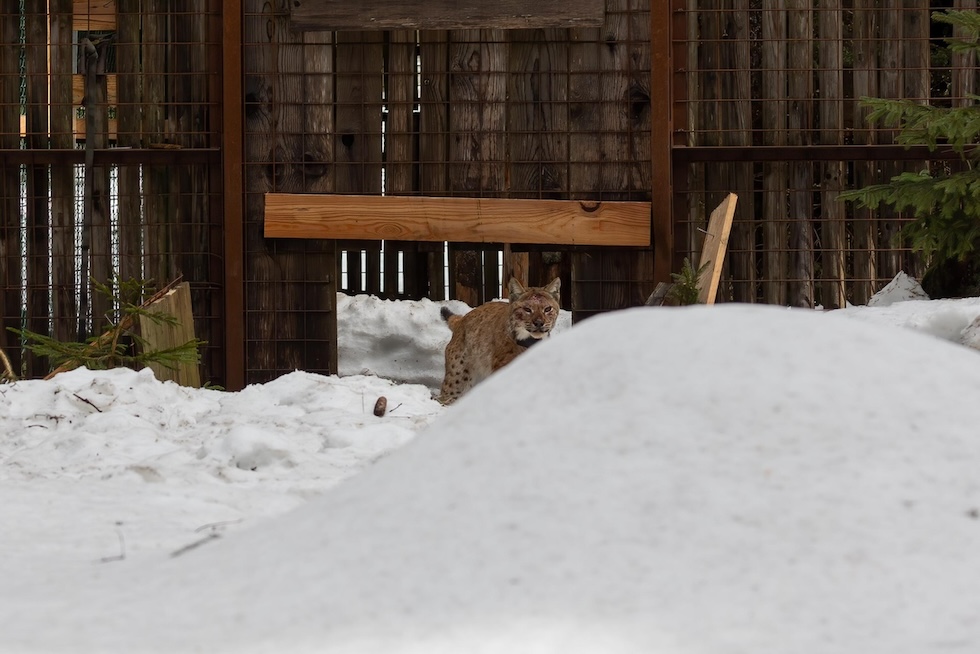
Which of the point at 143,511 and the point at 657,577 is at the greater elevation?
the point at 657,577

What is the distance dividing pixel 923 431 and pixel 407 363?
765 cm

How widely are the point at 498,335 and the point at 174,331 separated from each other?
7.29ft

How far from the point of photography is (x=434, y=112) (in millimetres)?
8336

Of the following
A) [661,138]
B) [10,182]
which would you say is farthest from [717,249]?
[10,182]

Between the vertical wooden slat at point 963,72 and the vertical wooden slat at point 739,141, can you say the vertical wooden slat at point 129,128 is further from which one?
the vertical wooden slat at point 963,72

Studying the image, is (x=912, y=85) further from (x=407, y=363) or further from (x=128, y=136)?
(x=128, y=136)

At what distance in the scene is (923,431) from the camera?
2676 mm

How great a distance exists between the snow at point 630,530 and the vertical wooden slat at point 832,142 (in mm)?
5665

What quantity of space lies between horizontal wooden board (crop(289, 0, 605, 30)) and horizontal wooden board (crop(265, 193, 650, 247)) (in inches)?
48.9

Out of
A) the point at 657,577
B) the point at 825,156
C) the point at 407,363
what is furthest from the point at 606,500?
the point at 407,363

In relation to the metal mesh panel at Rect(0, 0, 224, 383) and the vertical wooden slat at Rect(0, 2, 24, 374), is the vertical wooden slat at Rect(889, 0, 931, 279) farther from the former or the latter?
the vertical wooden slat at Rect(0, 2, 24, 374)

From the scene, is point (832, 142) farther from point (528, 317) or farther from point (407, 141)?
point (407, 141)

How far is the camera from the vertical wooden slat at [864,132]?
842 centimetres

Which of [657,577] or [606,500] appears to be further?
[606,500]
